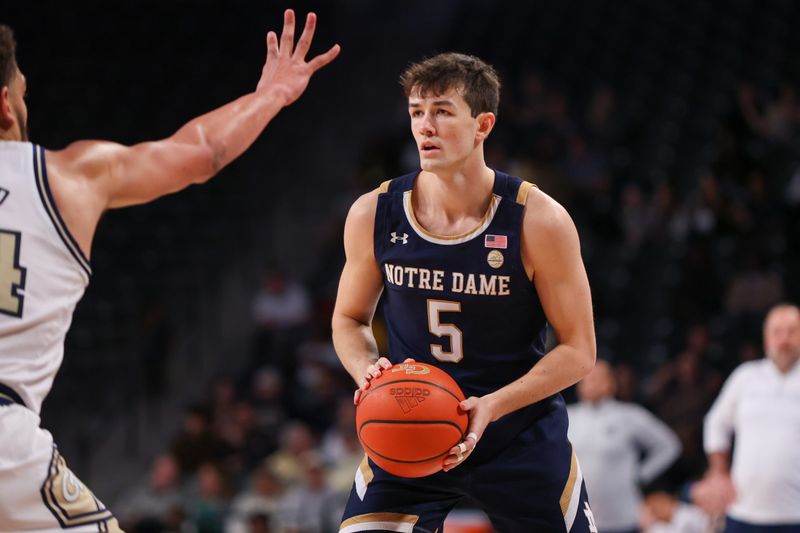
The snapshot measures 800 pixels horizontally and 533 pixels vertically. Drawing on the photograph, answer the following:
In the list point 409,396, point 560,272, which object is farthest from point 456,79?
point 409,396

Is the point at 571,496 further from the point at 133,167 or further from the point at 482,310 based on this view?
the point at 133,167

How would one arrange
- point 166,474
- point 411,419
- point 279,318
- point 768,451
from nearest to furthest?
point 411,419 → point 768,451 → point 166,474 → point 279,318

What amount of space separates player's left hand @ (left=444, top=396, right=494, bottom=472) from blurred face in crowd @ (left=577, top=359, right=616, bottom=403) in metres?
4.69

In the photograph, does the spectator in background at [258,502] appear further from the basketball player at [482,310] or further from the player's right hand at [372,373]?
the player's right hand at [372,373]

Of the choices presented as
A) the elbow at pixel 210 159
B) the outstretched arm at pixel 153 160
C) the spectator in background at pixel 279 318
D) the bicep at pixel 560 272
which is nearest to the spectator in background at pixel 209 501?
the spectator in background at pixel 279 318

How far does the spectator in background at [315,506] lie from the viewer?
10.0m

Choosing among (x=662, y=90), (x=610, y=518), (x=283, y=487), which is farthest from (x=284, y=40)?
(x=662, y=90)

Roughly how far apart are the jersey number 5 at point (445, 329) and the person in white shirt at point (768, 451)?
3.61 m

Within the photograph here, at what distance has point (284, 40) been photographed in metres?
4.19

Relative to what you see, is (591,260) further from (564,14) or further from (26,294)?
(26,294)

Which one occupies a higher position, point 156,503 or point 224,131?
point 224,131

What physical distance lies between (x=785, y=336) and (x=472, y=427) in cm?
404

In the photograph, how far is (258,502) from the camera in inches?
409

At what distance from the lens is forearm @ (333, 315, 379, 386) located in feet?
14.0
